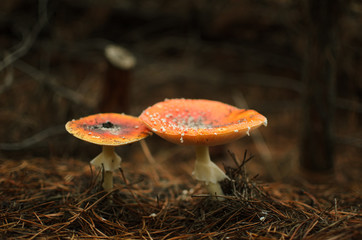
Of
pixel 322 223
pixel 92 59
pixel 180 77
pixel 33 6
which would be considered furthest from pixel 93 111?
pixel 322 223

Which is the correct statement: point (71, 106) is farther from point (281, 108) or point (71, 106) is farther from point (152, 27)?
point (281, 108)

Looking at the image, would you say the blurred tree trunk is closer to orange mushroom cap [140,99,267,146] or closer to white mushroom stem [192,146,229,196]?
orange mushroom cap [140,99,267,146]

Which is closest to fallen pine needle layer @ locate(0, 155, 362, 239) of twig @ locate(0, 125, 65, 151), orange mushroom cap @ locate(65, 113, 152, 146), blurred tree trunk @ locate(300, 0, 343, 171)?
orange mushroom cap @ locate(65, 113, 152, 146)

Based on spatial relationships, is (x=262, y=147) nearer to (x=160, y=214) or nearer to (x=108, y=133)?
(x=160, y=214)

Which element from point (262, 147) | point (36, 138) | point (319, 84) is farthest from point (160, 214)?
point (262, 147)

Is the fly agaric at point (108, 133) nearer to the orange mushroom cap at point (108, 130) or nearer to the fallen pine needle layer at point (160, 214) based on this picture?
the orange mushroom cap at point (108, 130)

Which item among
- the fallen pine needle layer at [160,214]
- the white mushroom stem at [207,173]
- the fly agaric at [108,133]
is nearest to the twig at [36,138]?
the fallen pine needle layer at [160,214]
